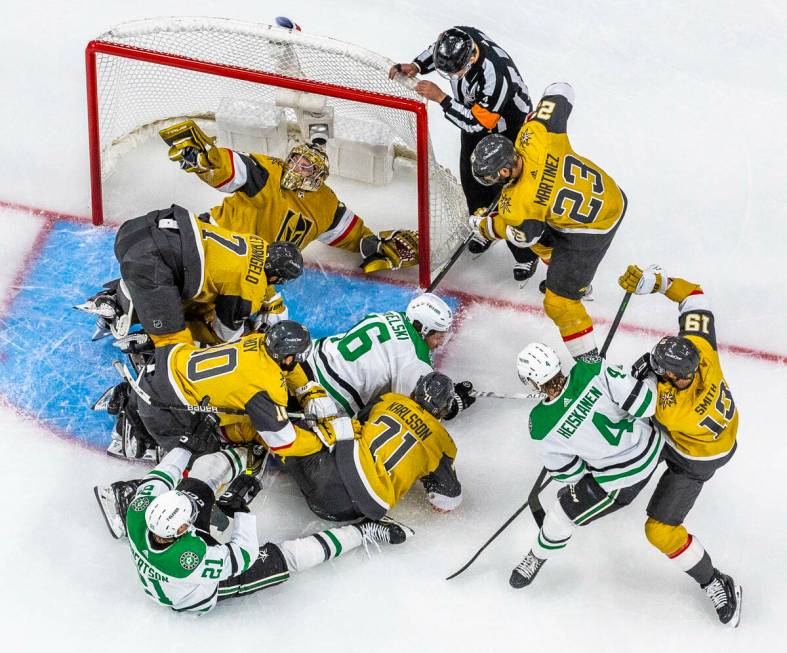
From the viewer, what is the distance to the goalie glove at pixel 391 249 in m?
4.97

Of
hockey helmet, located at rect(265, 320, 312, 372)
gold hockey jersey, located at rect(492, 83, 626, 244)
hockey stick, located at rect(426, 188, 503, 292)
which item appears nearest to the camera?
hockey helmet, located at rect(265, 320, 312, 372)

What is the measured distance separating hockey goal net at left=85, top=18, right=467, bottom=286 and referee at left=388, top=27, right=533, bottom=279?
0.13 metres

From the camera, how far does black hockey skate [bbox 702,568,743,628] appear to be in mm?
4020

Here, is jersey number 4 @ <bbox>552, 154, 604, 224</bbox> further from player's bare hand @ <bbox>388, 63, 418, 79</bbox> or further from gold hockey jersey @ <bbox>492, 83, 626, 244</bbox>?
player's bare hand @ <bbox>388, 63, 418, 79</bbox>

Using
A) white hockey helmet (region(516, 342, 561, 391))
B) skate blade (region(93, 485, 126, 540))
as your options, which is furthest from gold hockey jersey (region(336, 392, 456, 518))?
skate blade (region(93, 485, 126, 540))

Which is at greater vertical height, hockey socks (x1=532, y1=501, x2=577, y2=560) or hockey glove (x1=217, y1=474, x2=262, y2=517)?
hockey socks (x1=532, y1=501, x2=577, y2=560)

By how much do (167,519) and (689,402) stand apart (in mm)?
1673

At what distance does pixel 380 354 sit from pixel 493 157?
0.82 meters

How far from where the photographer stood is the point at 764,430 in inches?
179

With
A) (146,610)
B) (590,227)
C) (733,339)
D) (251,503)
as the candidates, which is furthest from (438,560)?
(733,339)

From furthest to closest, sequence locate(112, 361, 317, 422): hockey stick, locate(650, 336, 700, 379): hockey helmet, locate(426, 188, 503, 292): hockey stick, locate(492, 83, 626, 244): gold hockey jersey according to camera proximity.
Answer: locate(426, 188, 503, 292): hockey stick, locate(492, 83, 626, 244): gold hockey jersey, locate(112, 361, 317, 422): hockey stick, locate(650, 336, 700, 379): hockey helmet

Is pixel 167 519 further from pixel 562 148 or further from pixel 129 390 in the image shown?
pixel 562 148

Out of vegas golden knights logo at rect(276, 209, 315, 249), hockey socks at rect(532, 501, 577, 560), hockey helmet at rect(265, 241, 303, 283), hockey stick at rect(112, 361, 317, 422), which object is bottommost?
hockey socks at rect(532, 501, 577, 560)

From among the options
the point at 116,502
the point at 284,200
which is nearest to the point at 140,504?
the point at 116,502
